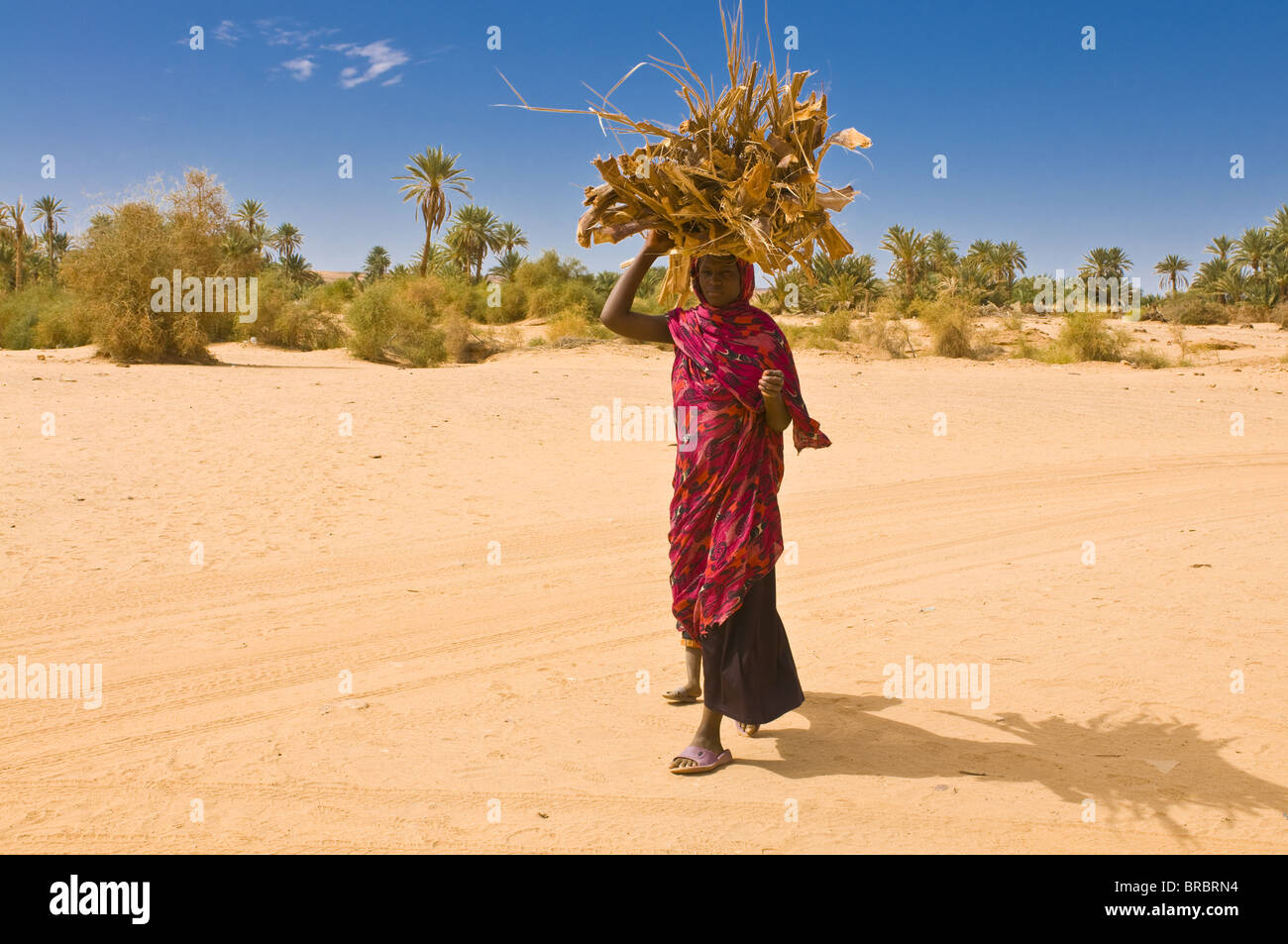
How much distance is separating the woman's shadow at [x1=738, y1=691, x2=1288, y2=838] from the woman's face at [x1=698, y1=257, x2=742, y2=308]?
2040mm

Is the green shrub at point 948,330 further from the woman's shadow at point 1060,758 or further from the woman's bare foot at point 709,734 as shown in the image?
the woman's bare foot at point 709,734

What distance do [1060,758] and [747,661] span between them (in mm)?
1495

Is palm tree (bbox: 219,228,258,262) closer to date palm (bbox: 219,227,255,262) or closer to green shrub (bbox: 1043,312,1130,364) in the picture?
date palm (bbox: 219,227,255,262)

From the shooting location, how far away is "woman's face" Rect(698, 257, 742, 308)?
4.21 metres

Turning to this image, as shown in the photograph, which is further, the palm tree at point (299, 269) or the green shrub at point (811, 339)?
the palm tree at point (299, 269)

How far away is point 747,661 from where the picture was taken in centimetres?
423

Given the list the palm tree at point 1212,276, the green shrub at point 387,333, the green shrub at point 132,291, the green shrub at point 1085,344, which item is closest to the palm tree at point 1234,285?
the palm tree at point 1212,276

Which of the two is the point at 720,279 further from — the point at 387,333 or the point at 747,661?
the point at 387,333

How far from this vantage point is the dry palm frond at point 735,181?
4027 mm

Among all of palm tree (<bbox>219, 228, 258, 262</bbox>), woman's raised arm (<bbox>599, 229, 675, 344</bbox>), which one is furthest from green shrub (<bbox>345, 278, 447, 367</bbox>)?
woman's raised arm (<bbox>599, 229, 675, 344</bbox>)

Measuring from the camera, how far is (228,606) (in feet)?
21.0

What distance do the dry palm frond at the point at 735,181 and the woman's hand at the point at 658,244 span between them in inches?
3.1

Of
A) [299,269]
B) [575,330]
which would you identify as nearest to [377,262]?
[299,269]

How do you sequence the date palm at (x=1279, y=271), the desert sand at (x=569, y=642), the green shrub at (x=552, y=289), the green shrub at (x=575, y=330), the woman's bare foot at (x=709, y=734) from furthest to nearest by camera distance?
the date palm at (x=1279, y=271) → the green shrub at (x=552, y=289) → the green shrub at (x=575, y=330) → the woman's bare foot at (x=709, y=734) → the desert sand at (x=569, y=642)
